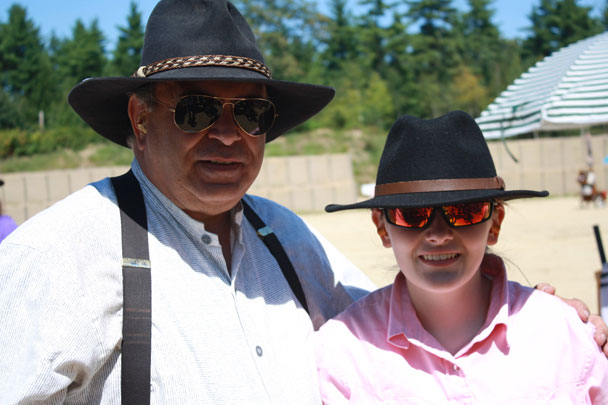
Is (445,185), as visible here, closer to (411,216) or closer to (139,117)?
(411,216)

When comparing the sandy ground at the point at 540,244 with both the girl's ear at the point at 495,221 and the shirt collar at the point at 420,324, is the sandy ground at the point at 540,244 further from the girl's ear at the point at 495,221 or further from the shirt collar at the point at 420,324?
the girl's ear at the point at 495,221

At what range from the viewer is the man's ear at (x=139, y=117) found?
2.00 metres

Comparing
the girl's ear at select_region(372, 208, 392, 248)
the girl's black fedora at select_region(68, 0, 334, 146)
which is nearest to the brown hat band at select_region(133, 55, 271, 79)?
the girl's black fedora at select_region(68, 0, 334, 146)

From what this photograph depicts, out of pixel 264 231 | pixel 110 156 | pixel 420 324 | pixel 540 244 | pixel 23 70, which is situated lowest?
pixel 540 244

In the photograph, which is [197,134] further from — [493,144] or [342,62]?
[342,62]

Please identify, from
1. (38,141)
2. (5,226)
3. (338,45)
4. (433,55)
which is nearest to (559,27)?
(433,55)

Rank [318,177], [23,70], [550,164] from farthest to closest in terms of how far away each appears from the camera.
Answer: [23,70] → [550,164] → [318,177]

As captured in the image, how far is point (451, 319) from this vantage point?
1.93 metres

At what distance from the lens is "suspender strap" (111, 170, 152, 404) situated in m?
1.55

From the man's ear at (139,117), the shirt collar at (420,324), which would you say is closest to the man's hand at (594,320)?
the shirt collar at (420,324)

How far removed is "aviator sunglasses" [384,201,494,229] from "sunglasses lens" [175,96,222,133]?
679 mm

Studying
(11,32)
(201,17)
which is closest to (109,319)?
(201,17)

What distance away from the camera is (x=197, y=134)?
192 cm

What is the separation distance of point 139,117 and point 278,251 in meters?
0.70
